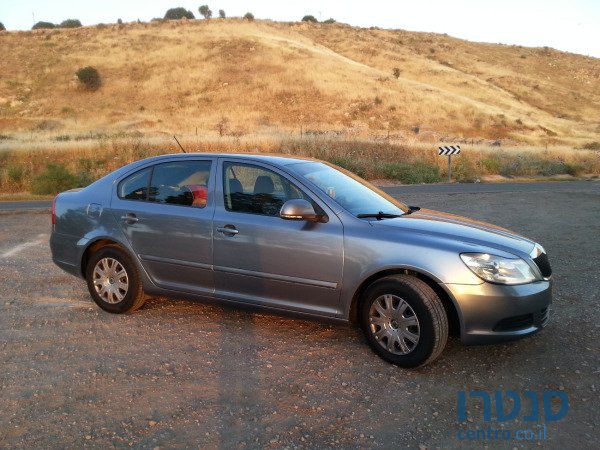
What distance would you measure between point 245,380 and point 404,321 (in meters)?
1.25

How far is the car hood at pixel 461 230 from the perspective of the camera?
15.5 ft

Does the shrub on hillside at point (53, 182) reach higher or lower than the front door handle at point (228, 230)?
lower

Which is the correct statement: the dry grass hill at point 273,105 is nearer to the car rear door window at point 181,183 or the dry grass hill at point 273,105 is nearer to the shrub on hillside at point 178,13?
the car rear door window at point 181,183

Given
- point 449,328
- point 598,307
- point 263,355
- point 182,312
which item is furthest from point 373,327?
point 598,307

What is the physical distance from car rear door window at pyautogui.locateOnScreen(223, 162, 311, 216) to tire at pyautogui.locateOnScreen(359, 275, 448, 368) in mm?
1043

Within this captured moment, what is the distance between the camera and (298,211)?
15.7ft

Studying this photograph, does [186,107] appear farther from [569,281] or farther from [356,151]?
[569,281]

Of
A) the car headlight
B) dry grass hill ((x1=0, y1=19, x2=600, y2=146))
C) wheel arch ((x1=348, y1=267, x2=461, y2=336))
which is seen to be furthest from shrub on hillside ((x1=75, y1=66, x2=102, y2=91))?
the car headlight

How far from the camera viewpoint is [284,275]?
498cm

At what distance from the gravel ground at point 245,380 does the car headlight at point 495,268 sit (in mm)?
692

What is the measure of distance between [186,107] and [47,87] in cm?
1478

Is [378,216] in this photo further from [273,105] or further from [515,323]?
→ [273,105]

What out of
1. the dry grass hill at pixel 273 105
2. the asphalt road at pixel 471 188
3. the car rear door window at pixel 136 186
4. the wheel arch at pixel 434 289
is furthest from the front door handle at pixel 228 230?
the dry grass hill at pixel 273 105

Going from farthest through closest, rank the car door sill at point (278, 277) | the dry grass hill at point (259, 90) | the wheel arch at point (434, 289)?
the dry grass hill at point (259, 90)
the car door sill at point (278, 277)
the wheel arch at point (434, 289)
